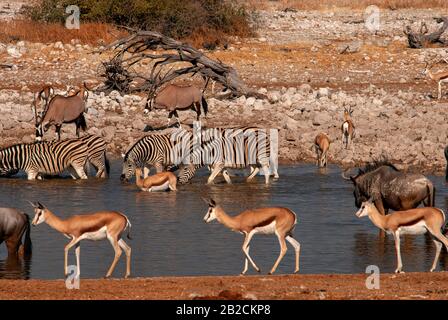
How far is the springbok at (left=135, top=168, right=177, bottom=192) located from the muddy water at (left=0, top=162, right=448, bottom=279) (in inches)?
4.5

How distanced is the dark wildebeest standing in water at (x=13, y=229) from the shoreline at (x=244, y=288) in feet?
5.91

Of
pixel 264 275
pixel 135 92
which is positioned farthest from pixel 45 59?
pixel 264 275

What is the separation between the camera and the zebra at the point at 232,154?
62.1 ft

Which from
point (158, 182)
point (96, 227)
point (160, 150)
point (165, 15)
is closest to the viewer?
point (96, 227)

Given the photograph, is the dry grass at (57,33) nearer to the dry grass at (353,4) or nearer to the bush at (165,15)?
the bush at (165,15)

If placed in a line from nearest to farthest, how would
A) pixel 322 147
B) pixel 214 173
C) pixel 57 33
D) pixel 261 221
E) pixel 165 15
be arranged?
pixel 261 221
pixel 214 173
pixel 322 147
pixel 57 33
pixel 165 15

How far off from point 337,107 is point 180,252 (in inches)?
435

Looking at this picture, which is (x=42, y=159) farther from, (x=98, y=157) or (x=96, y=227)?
(x=96, y=227)

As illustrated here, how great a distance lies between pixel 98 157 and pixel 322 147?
3.61 m

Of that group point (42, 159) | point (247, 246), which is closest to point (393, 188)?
point (247, 246)

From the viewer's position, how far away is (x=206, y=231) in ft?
48.7

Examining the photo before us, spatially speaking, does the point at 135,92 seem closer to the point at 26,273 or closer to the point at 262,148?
the point at 262,148

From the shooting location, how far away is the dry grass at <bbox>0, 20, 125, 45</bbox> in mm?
31828

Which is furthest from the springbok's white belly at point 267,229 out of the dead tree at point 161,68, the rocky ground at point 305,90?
the dead tree at point 161,68
